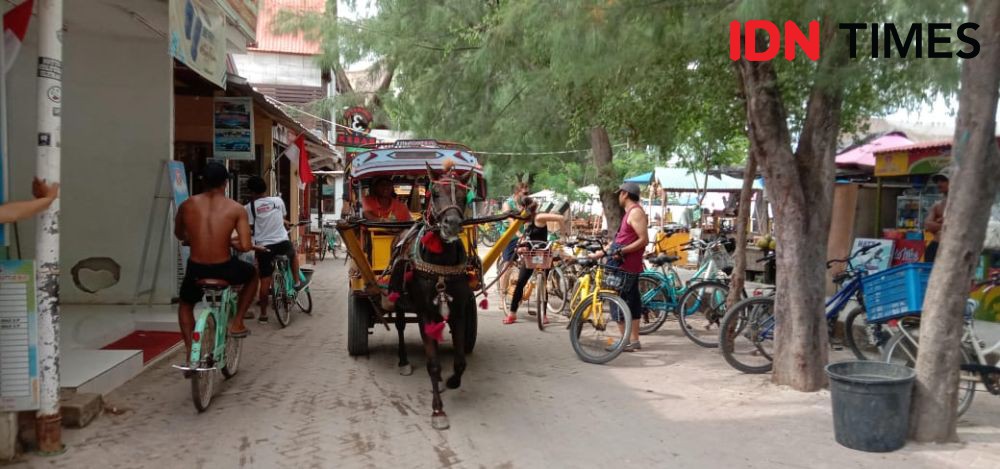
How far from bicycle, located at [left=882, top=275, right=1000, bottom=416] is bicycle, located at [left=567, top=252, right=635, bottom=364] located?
250cm

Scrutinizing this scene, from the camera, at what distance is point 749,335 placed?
6848 millimetres

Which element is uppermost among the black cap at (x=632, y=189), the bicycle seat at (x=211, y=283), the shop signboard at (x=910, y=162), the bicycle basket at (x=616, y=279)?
the shop signboard at (x=910, y=162)

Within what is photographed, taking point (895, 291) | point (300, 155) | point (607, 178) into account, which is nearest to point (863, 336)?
point (895, 291)

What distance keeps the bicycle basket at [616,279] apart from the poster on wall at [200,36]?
497 cm

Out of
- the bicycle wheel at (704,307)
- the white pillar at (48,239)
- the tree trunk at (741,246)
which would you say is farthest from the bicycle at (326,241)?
the white pillar at (48,239)

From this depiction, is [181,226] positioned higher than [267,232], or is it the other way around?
[181,226]

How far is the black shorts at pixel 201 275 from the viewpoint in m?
5.33

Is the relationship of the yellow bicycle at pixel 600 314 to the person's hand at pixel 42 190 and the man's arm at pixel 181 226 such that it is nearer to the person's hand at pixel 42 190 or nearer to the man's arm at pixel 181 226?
the man's arm at pixel 181 226

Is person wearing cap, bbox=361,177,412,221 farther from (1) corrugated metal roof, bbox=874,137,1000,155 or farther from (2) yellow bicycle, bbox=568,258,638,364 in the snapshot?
(1) corrugated metal roof, bbox=874,137,1000,155

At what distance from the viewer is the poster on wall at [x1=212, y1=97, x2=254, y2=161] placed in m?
10.7

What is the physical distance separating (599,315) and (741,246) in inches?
99.1

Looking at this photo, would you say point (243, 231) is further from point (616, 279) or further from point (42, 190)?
point (616, 279)

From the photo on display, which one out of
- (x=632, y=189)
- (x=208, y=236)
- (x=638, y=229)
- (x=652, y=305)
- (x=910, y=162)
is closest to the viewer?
(x=208, y=236)

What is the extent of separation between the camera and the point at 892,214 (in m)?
11.7
